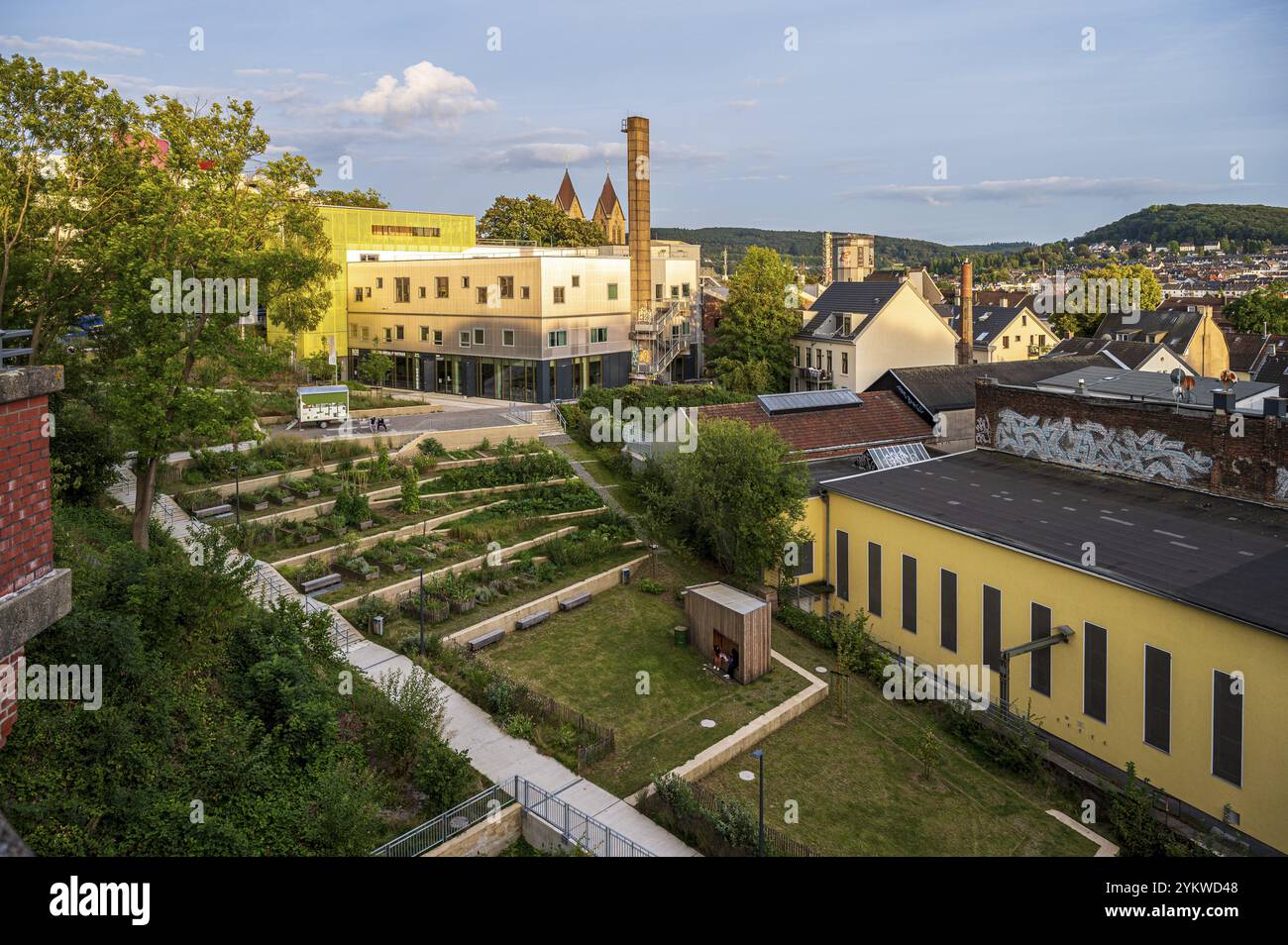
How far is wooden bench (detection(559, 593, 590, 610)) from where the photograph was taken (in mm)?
24734

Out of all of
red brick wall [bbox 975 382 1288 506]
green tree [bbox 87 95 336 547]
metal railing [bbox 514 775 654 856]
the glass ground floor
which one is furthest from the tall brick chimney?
the glass ground floor

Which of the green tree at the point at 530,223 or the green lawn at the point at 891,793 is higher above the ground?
the green tree at the point at 530,223

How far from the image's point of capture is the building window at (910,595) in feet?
78.4

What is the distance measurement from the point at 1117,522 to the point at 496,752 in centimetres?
1580

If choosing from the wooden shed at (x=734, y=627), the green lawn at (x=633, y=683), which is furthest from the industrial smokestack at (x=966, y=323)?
the wooden shed at (x=734, y=627)

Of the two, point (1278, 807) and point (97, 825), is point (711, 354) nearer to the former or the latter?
point (1278, 807)

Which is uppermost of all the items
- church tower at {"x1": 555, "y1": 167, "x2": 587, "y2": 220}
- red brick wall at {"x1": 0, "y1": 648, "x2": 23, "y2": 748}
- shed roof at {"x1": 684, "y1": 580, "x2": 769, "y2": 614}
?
church tower at {"x1": 555, "y1": 167, "x2": 587, "y2": 220}

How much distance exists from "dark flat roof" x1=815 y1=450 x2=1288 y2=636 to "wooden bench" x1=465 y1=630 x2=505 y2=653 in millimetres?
11272

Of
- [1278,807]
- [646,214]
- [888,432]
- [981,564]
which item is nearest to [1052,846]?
[1278,807]

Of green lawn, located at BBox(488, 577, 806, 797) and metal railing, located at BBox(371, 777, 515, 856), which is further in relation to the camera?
green lawn, located at BBox(488, 577, 806, 797)

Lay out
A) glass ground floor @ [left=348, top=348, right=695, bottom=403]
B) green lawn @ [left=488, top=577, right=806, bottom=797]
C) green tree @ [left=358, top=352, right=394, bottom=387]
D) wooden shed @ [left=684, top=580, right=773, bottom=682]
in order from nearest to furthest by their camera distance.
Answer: green lawn @ [left=488, top=577, right=806, bottom=797], wooden shed @ [left=684, top=580, right=773, bottom=682], glass ground floor @ [left=348, top=348, right=695, bottom=403], green tree @ [left=358, top=352, right=394, bottom=387]

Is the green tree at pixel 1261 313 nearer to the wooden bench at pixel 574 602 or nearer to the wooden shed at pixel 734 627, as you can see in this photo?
the wooden shed at pixel 734 627

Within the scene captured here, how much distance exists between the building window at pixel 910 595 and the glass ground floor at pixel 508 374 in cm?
2645

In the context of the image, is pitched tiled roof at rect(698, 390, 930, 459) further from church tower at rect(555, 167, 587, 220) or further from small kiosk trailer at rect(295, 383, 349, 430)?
church tower at rect(555, 167, 587, 220)
